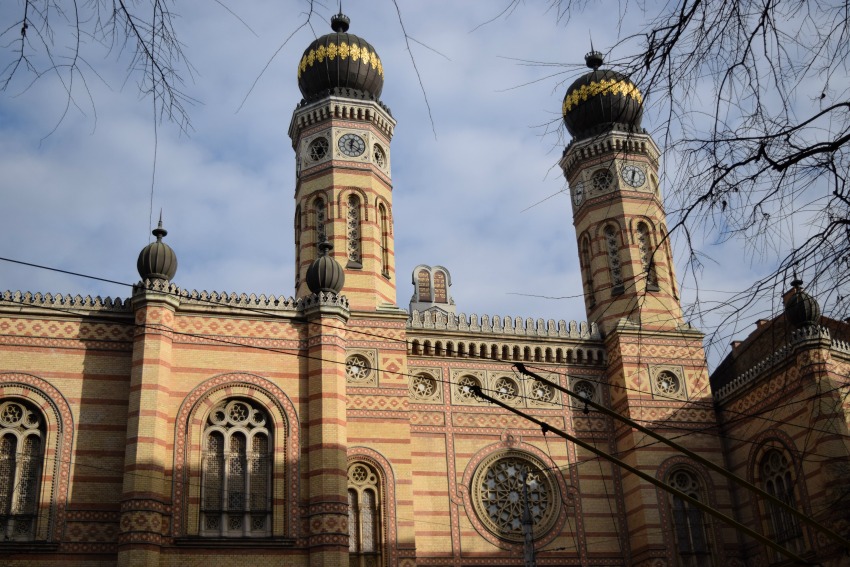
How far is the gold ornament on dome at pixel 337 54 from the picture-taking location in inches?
996

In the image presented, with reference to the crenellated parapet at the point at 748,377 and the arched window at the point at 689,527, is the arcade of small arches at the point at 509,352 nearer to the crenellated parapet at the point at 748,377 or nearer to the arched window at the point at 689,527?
the crenellated parapet at the point at 748,377

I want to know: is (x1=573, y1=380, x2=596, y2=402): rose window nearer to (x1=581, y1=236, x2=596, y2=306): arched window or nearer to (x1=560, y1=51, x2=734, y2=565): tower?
(x1=560, y1=51, x2=734, y2=565): tower

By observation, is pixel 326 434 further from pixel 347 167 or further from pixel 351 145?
pixel 351 145

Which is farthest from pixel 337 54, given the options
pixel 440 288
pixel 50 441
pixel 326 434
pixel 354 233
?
pixel 50 441

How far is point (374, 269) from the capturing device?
23.0m

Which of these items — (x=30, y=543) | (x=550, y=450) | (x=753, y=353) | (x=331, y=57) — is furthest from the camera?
(x=753, y=353)

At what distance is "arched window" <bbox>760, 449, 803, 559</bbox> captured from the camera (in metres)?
20.3

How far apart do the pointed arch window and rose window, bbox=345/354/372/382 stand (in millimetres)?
7719

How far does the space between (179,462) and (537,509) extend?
8.71m

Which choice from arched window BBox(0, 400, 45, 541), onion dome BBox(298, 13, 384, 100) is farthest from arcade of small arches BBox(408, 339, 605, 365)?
arched window BBox(0, 400, 45, 541)

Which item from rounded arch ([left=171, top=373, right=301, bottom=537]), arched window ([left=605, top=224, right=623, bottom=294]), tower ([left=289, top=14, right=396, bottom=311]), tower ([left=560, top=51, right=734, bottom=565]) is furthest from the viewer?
arched window ([left=605, top=224, right=623, bottom=294])

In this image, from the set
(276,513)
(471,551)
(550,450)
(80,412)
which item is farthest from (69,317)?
(550,450)

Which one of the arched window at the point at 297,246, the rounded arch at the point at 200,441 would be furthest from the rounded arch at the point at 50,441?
the arched window at the point at 297,246

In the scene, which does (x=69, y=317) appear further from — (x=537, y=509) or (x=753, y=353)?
(x=753, y=353)
